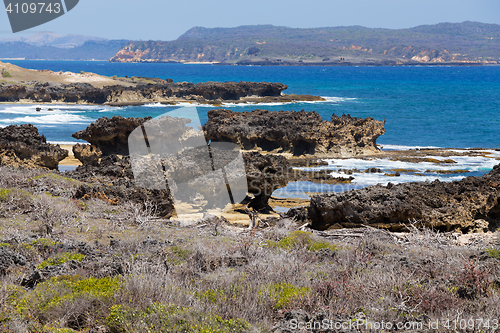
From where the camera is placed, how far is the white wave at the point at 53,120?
29.6 meters

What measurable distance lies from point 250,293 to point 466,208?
509 cm

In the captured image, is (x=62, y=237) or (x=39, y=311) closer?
(x=39, y=311)

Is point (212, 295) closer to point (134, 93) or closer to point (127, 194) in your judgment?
point (127, 194)

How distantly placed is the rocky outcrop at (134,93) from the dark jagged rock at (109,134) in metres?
29.7

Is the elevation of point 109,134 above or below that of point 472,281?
Answer: below

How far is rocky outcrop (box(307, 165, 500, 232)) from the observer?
22.6ft

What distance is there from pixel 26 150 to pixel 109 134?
4.23 m

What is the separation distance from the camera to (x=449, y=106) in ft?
157

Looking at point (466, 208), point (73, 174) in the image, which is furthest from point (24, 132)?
point (466, 208)

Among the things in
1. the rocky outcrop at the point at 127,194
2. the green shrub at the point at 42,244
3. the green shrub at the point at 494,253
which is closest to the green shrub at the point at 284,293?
the green shrub at the point at 494,253

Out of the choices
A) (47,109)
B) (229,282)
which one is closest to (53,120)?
(47,109)

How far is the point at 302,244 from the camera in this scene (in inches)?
212

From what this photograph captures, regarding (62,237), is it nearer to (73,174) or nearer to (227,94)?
(73,174)

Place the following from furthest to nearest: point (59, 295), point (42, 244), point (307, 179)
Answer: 1. point (307, 179)
2. point (42, 244)
3. point (59, 295)
